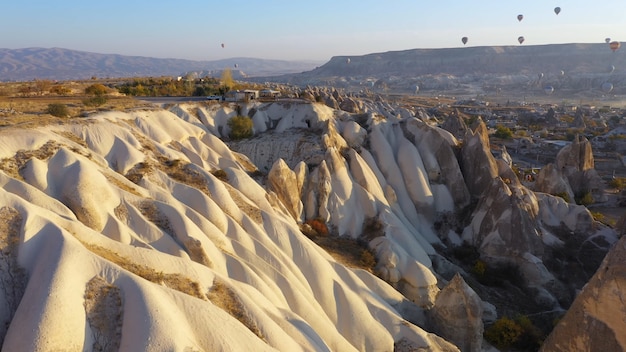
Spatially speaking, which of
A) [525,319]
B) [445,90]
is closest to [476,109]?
[445,90]

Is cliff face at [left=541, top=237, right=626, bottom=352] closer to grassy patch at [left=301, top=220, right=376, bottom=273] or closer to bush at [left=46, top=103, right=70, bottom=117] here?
grassy patch at [left=301, top=220, right=376, bottom=273]

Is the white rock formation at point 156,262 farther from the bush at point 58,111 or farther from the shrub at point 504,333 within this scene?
the shrub at point 504,333

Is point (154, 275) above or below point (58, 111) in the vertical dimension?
below

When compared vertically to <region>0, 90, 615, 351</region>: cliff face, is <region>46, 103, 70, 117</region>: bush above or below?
above

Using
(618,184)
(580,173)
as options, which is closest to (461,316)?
(580,173)

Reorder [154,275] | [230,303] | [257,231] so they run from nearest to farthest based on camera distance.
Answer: [154,275], [230,303], [257,231]

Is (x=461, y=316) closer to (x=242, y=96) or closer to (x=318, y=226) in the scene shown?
(x=318, y=226)

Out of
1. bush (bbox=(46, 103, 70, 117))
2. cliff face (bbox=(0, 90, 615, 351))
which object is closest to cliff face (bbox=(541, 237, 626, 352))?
cliff face (bbox=(0, 90, 615, 351))

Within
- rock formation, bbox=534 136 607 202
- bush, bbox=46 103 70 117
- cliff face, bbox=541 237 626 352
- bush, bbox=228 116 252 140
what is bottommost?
rock formation, bbox=534 136 607 202

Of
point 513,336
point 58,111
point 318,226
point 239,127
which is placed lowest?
point 513,336
